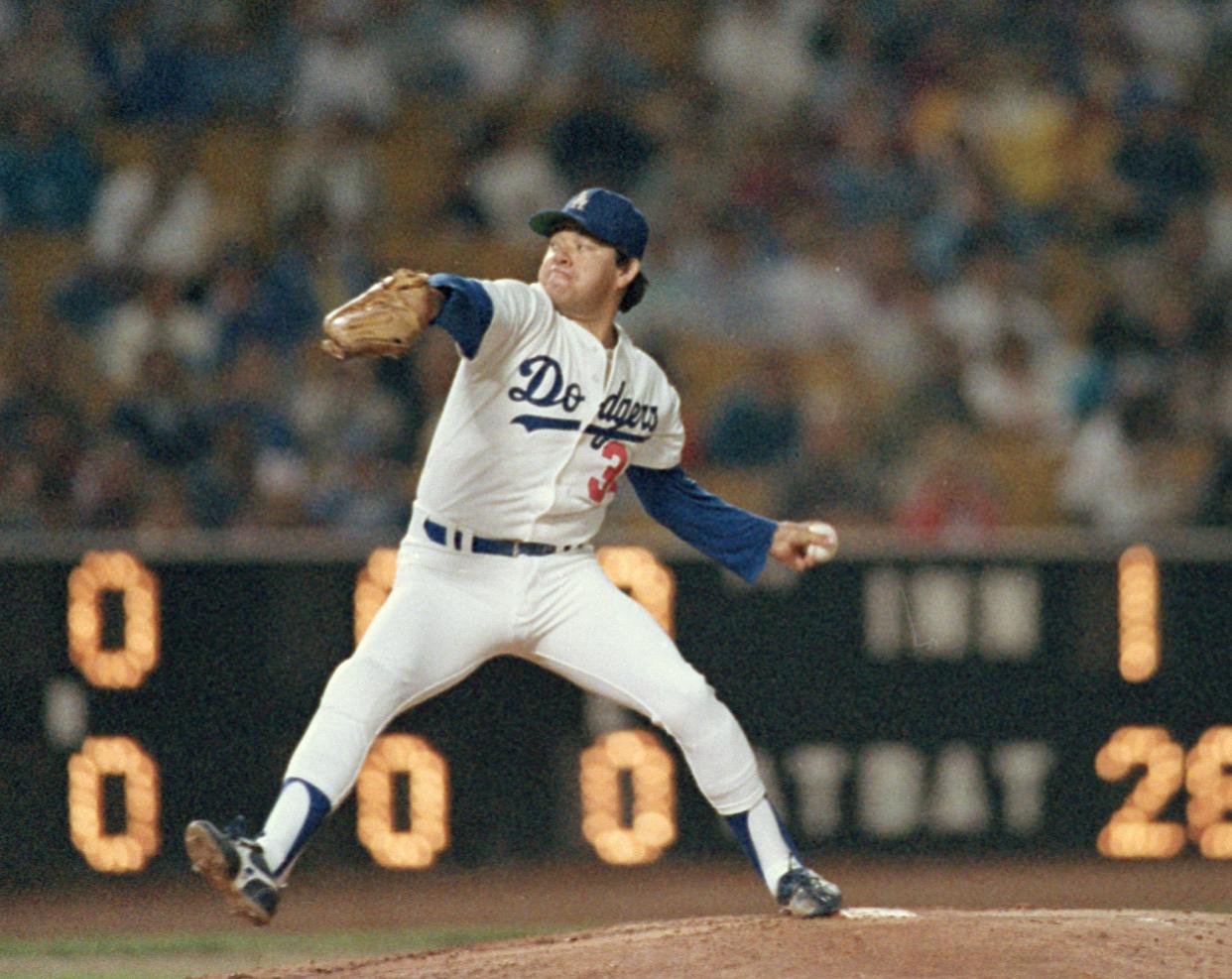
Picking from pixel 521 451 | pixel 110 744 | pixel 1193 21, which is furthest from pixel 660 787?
pixel 1193 21

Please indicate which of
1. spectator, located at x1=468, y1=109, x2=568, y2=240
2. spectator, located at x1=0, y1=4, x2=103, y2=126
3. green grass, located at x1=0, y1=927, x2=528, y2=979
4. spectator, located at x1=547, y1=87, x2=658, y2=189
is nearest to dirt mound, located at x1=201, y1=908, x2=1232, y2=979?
green grass, located at x1=0, y1=927, x2=528, y2=979

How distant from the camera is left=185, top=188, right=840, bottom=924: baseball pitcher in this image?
4.71m

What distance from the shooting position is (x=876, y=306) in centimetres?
977

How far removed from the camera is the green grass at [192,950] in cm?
630

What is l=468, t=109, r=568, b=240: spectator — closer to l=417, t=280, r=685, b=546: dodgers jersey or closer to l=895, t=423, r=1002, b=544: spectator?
l=895, t=423, r=1002, b=544: spectator

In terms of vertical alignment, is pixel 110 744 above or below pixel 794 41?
below

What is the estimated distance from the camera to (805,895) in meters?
4.93

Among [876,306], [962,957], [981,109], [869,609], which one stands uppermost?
[981,109]

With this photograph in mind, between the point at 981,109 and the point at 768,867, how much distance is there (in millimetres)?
6507

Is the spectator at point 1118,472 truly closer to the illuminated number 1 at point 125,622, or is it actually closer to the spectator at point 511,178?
the spectator at point 511,178

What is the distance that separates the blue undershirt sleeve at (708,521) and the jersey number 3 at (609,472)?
0.25 metres

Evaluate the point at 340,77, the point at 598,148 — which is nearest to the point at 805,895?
the point at 598,148

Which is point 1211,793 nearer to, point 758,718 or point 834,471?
point 758,718

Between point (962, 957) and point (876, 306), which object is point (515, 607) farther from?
point (876, 306)
